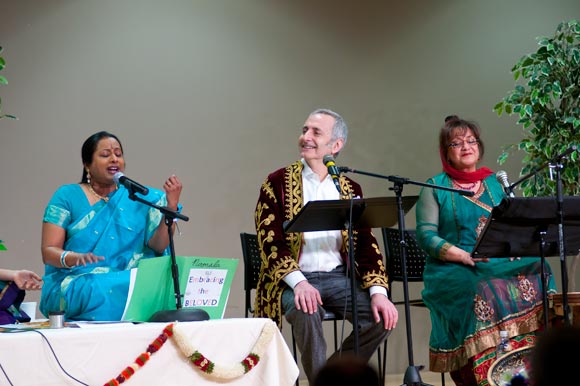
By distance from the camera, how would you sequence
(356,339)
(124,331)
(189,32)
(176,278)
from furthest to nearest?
(189,32) → (356,339) → (176,278) → (124,331)

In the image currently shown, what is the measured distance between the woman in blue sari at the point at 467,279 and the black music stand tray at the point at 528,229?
0.27 meters

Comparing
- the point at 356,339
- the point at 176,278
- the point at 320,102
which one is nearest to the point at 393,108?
the point at 320,102

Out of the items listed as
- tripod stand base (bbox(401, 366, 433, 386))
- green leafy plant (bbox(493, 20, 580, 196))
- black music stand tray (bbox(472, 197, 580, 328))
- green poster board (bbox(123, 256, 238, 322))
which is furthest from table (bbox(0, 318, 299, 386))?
green leafy plant (bbox(493, 20, 580, 196))

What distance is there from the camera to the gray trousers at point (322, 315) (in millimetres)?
A: 3377

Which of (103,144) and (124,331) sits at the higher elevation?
(103,144)

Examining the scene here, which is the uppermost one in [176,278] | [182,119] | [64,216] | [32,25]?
[32,25]

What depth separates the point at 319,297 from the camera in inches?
134

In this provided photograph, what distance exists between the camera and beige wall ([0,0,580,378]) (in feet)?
16.2

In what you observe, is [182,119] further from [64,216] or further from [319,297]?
[319,297]

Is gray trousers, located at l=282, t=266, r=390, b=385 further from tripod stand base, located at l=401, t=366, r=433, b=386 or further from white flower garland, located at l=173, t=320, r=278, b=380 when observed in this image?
white flower garland, located at l=173, t=320, r=278, b=380

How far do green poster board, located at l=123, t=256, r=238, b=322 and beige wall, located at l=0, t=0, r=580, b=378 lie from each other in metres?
2.29

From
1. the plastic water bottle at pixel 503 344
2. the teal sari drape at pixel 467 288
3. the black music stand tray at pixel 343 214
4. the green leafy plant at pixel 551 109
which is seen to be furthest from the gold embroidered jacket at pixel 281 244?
the green leafy plant at pixel 551 109

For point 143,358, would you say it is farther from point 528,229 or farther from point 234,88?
point 234,88

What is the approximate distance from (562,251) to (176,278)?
169 cm
